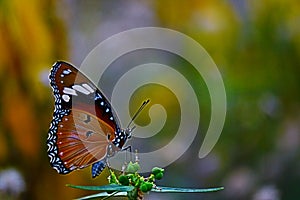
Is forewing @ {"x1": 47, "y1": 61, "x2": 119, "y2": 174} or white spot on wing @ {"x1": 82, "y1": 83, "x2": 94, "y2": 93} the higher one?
white spot on wing @ {"x1": 82, "y1": 83, "x2": 94, "y2": 93}

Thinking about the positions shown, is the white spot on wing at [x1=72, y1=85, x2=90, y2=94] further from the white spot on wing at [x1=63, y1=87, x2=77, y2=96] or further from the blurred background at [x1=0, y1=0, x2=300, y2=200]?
the blurred background at [x1=0, y1=0, x2=300, y2=200]

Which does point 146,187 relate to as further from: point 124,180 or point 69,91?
point 69,91

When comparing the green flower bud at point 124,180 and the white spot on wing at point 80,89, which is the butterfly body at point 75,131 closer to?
the white spot on wing at point 80,89

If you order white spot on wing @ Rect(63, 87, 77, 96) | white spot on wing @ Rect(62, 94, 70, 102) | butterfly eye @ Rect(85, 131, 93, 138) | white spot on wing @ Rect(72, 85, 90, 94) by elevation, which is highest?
white spot on wing @ Rect(72, 85, 90, 94)

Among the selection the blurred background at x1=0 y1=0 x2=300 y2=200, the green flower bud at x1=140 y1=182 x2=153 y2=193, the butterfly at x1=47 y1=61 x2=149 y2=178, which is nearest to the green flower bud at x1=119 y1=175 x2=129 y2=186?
the green flower bud at x1=140 y1=182 x2=153 y2=193

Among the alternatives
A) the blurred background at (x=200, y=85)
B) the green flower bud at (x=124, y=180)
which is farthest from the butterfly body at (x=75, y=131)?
the blurred background at (x=200, y=85)

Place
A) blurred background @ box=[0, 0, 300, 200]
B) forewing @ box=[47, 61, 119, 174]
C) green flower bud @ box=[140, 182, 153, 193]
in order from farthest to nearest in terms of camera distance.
→ blurred background @ box=[0, 0, 300, 200], forewing @ box=[47, 61, 119, 174], green flower bud @ box=[140, 182, 153, 193]

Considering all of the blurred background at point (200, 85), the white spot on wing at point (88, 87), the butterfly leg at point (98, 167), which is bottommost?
the butterfly leg at point (98, 167)
